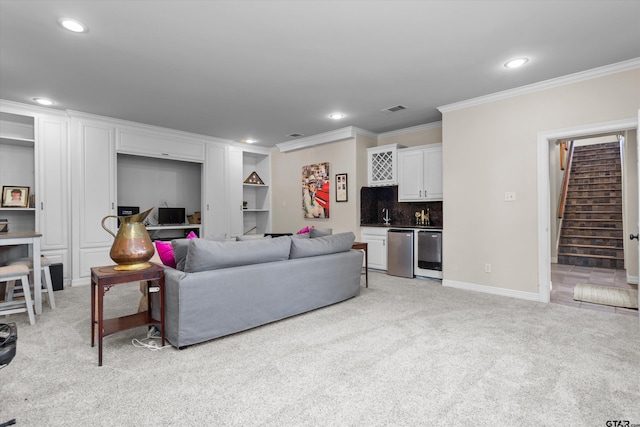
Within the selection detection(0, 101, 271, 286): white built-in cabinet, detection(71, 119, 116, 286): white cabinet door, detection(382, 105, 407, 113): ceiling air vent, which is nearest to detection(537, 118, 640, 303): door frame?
detection(382, 105, 407, 113): ceiling air vent

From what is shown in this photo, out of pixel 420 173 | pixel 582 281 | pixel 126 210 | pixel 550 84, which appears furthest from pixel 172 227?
pixel 582 281

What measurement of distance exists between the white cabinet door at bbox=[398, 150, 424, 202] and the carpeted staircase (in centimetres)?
354

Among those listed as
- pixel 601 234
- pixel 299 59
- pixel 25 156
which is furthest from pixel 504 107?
pixel 25 156

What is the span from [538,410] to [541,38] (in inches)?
111

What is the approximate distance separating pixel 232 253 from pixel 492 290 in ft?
10.8

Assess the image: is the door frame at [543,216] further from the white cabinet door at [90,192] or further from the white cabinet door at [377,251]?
the white cabinet door at [90,192]

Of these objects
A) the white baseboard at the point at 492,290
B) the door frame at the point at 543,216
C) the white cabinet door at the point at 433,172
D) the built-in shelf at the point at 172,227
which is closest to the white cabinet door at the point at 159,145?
the built-in shelf at the point at 172,227

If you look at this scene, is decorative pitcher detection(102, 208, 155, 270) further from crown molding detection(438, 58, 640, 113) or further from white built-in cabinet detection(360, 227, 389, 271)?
crown molding detection(438, 58, 640, 113)

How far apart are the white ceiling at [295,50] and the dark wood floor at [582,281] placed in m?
2.53

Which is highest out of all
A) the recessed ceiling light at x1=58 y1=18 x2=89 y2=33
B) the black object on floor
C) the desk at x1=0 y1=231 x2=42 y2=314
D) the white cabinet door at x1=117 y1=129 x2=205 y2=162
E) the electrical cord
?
the recessed ceiling light at x1=58 y1=18 x2=89 y2=33

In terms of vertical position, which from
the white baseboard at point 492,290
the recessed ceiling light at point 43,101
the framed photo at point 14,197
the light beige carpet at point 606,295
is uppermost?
the recessed ceiling light at point 43,101

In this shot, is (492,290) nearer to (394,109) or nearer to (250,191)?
(394,109)

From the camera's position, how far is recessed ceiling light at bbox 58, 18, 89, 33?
248cm

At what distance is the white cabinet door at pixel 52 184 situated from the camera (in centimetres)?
460
